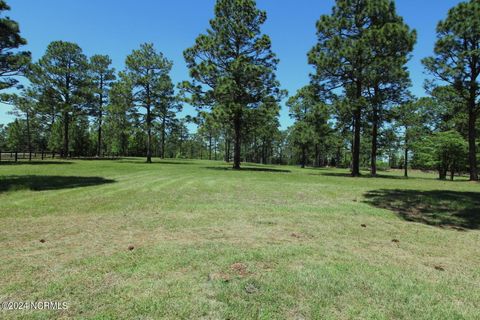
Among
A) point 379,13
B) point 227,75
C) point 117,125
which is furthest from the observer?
point 117,125

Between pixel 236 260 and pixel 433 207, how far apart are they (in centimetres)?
781

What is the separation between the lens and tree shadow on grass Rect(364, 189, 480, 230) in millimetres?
7660

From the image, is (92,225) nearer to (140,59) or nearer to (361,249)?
(361,249)

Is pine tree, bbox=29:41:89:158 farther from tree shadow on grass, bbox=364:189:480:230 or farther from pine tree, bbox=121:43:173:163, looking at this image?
tree shadow on grass, bbox=364:189:480:230

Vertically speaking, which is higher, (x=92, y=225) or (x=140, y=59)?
(x=140, y=59)

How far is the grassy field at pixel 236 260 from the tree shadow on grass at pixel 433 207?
81mm

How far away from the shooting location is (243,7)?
26109 millimetres

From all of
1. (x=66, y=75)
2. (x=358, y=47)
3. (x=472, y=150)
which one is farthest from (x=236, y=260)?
(x=66, y=75)

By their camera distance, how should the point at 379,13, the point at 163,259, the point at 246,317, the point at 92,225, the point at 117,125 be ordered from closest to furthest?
the point at 246,317, the point at 163,259, the point at 92,225, the point at 379,13, the point at 117,125

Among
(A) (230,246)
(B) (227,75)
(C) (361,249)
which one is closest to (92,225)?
(A) (230,246)

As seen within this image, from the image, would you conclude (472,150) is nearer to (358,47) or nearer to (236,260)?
(358,47)

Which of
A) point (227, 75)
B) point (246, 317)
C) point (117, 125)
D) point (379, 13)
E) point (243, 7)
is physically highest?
point (243, 7)

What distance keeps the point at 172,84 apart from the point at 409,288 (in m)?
37.0

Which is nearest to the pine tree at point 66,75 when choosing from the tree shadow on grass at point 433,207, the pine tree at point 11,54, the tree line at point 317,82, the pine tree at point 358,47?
the tree line at point 317,82
